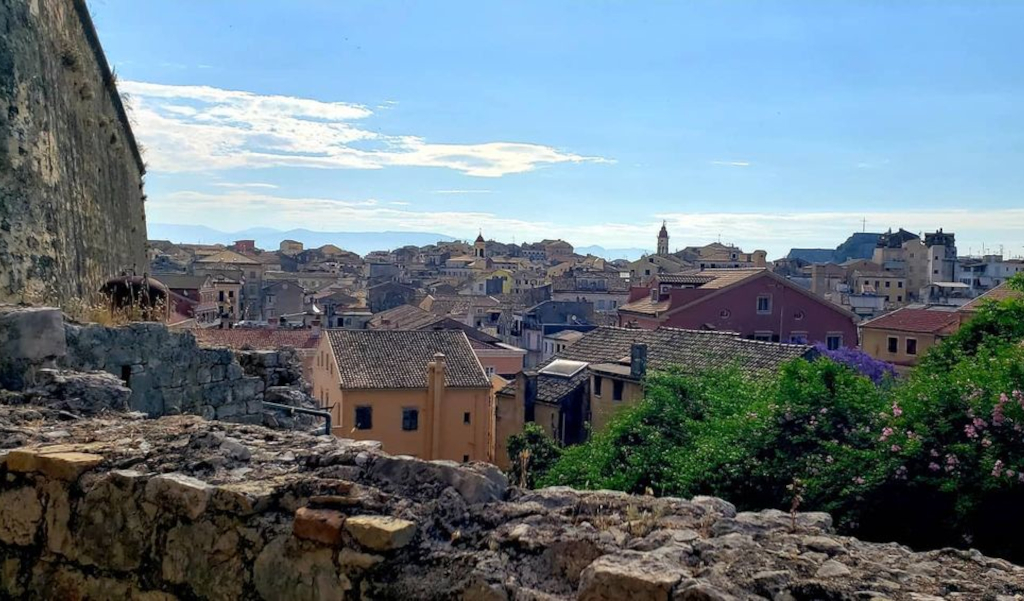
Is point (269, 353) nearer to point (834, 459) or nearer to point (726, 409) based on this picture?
point (834, 459)

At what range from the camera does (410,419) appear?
29594 millimetres

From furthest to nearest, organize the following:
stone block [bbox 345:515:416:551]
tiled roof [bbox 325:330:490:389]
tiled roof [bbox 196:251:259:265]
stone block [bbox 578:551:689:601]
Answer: tiled roof [bbox 196:251:259:265]
tiled roof [bbox 325:330:490:389]
stone block [bbox 345:515:416:551]
stone block [bbox 578:551:689:601]

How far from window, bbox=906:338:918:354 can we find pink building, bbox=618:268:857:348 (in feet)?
7.16

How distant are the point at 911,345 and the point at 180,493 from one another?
130 ft

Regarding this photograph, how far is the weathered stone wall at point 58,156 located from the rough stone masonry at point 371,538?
3.93 meters

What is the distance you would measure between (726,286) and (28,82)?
3300 cm

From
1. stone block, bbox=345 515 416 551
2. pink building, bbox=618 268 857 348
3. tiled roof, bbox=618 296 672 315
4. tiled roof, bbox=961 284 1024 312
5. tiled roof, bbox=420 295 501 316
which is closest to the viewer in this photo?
stone block, bbox=345 515 416 551

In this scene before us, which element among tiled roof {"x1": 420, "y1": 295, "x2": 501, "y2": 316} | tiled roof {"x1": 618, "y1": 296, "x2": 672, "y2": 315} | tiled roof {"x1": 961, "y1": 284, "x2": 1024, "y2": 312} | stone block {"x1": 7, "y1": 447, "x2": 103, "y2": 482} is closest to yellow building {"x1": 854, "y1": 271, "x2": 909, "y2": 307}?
tiled roof {"x1": 420, "y1": 295, "x2": 501, "y2": 316}

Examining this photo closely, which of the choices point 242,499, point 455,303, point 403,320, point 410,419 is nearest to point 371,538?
point 242,499

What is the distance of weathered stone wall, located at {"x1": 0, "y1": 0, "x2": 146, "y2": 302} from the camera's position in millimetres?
8164

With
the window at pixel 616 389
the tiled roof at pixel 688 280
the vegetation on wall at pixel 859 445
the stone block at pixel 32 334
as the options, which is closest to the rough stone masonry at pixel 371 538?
the stone block at pixel 32 334

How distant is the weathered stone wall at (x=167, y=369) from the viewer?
6609 millimetres

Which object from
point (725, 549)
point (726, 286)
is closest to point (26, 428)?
point (725, 549)

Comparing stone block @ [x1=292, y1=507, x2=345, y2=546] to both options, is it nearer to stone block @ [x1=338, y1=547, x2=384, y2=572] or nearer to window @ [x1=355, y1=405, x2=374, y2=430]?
stone block @ [x1=338, y1=547, x2=384, y2=572]
